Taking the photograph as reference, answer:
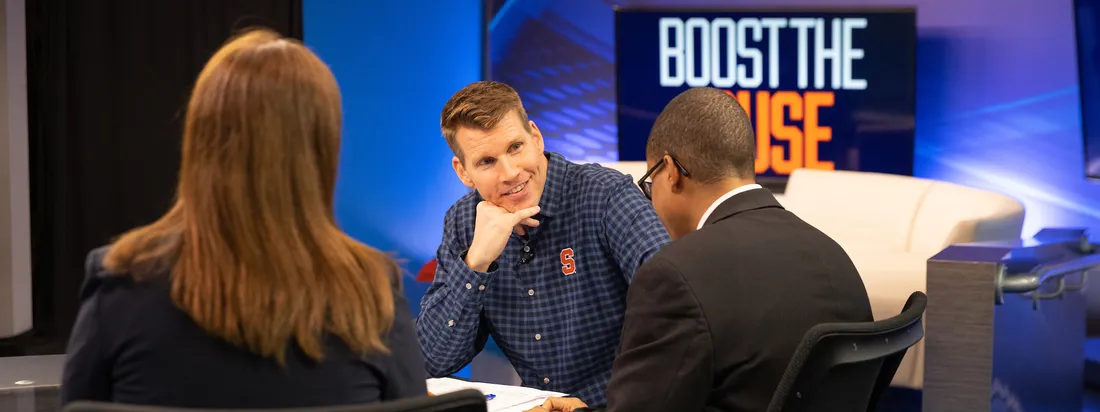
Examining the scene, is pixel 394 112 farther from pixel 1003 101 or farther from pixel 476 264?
pixel 476 264

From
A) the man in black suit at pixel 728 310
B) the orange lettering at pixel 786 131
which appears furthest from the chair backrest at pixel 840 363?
the orange lettering at pixel 786 131

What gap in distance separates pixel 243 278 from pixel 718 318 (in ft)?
2.27

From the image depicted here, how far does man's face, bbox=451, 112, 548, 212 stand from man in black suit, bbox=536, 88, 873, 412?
0.71m

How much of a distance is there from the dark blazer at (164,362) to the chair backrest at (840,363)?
0.61 metres

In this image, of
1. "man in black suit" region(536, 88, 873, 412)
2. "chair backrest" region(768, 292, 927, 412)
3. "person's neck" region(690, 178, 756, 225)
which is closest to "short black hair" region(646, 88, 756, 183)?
"person's neck" region(690, 178, 756, 225)

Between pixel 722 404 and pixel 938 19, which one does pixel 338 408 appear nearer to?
pixel 722 404

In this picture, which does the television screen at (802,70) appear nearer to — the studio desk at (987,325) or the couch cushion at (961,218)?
the couch cushion at (961,218)

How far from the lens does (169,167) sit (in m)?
6.22

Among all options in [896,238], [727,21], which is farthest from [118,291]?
A: [727,21]

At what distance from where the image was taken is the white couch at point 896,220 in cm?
424

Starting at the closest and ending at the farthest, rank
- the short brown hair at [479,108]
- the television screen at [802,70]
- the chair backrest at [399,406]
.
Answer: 1. the chair backrest at [399,406]
2. the short brown hair at [479,108]
3. the television screen at [802,70]

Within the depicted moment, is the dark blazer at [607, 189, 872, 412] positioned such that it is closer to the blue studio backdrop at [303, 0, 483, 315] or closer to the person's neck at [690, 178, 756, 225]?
the person's neck at [690, 178, 756, 225]

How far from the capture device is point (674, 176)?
1.95 meters

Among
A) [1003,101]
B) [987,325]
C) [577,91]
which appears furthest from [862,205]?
[987,325]
